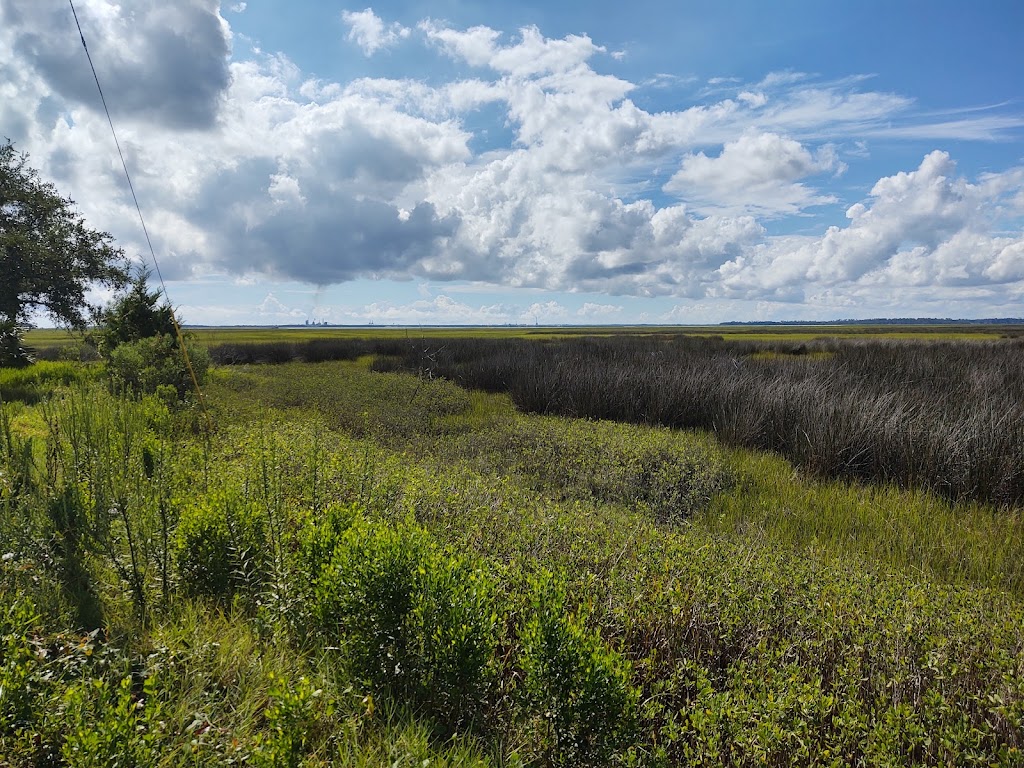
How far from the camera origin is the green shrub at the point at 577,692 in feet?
8.23

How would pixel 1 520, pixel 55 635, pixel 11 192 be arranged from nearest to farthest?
pixel 55 635
pixel 1 520
pixel 11 192

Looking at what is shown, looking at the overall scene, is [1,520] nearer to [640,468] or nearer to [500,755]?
[500,755]

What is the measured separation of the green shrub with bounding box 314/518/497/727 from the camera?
285 centimetres

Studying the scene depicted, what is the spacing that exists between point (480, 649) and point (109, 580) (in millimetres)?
3179

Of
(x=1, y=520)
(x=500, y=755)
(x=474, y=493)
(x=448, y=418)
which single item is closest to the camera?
(x=500, y=755)

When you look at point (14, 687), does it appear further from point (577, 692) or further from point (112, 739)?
point (577, 692)

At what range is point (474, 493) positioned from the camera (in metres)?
5.98

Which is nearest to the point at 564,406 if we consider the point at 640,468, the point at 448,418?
the point at 448,418

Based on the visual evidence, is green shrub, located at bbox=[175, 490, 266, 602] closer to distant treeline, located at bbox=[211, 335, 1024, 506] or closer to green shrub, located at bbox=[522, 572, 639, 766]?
green shrub, located at bbox=[522, 572, 639, 766]

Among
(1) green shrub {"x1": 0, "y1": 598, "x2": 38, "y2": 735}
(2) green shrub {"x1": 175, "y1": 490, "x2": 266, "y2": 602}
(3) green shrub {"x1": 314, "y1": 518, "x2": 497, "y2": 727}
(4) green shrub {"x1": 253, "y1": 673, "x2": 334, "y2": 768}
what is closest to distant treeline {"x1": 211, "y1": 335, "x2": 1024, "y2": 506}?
(3) green shrub {"x1": 314, "y1": 518, "x2": 497, "y2": 727}

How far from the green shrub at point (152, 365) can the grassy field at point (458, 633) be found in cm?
765

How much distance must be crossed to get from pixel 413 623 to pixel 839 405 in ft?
32.2

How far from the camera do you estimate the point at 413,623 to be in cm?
303

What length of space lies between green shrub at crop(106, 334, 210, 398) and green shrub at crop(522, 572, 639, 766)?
1269cm
